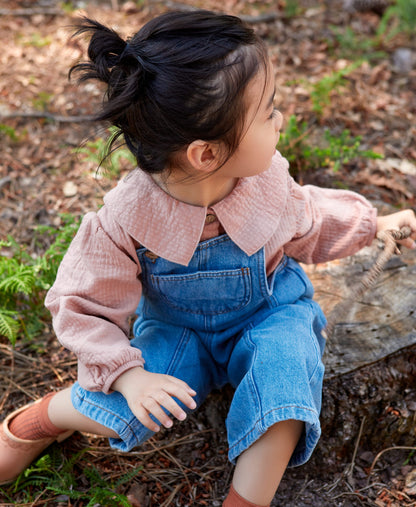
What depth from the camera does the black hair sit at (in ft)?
4.83

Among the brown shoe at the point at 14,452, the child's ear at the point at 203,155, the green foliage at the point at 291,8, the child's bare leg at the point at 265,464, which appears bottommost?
the brown shoe at the point at 14,452

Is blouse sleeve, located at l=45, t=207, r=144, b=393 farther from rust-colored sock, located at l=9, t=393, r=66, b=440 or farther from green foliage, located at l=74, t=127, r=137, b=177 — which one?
green foliage, located at l=74, t=127, r=137, b=177

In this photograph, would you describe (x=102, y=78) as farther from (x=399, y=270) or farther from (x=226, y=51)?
(x=399, y=270)

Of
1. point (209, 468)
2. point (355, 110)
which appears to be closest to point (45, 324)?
point (209, 468)

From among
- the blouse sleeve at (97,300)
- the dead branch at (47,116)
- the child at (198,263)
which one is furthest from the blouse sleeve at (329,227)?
the dead branch at (47,116)

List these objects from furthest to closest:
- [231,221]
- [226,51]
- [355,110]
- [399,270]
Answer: [355,110]
[399,270]
[231,221]
[226,51]

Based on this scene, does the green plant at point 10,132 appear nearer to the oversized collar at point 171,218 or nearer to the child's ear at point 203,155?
the oversized collar at point 171,218

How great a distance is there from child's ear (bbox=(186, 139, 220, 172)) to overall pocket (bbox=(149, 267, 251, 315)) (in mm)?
393

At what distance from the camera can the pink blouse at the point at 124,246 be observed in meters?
1.75

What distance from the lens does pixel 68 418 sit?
1.96m

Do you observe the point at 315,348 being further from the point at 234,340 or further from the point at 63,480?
the point at 63,480

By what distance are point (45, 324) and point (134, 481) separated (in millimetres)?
865

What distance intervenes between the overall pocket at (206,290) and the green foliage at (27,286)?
729mm

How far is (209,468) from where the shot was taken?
2.13 m
